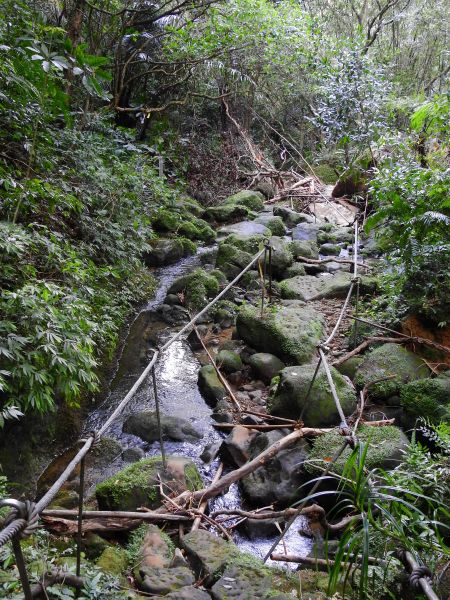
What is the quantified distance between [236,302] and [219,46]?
23.2 ft

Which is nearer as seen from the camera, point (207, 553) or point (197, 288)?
point (207, 553)

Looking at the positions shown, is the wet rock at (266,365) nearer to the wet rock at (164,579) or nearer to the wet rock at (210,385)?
the wet rock at (210,385)

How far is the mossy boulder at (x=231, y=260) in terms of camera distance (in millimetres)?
8727

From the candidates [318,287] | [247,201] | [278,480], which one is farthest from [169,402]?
[247,201]

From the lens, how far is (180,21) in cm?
1175

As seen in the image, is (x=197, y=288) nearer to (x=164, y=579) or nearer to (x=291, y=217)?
(x=291, y=217)

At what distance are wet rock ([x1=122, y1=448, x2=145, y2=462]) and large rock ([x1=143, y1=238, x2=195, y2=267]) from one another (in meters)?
5.16

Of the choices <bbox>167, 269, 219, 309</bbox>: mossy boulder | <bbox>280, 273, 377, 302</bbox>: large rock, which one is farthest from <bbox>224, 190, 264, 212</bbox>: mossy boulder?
<bbox>167, 269, 219, 309</bbox>: mossy boulder

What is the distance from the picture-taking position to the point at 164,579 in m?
2.41

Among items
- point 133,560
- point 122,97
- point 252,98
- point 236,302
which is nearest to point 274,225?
point 236,302

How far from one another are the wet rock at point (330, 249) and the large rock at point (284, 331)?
3768mm

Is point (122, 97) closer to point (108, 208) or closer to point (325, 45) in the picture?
point (325, 45)

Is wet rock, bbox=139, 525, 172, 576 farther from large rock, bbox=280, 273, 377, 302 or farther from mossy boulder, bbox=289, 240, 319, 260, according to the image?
mossy boulder, bbox=289, 240, 319, 260

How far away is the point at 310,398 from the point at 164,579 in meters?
2.40
